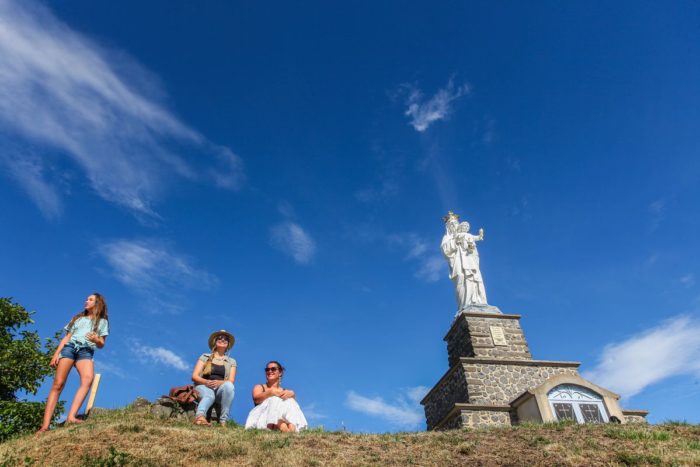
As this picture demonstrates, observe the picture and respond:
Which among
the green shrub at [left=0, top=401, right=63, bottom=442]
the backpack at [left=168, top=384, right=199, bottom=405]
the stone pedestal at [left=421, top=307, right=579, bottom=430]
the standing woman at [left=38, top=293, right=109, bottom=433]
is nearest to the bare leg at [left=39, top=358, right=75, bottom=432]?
the standing woman at [left=38, top=293, right=109, bottom=433]

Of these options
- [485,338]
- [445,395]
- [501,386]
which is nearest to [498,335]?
[485,338]

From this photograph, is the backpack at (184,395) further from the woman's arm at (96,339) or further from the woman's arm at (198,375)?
the woman's arm at (96,339)

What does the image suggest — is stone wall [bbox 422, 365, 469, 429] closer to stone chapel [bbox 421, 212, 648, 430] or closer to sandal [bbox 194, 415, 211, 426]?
stone chapel [bbox 421, 212, 648, 430]

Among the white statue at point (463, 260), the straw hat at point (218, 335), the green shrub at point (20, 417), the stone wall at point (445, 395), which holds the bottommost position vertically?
the green shrub at point (20, 417)

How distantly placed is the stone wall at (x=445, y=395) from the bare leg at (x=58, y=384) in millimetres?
9529

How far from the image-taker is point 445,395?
1407 centimetres

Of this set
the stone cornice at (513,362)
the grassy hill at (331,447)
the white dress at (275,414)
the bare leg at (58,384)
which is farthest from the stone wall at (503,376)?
the bare leg at (58,384)

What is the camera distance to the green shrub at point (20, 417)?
7564mm

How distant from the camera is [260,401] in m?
8.53

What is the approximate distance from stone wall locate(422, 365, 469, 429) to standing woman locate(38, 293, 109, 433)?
9.22 metres

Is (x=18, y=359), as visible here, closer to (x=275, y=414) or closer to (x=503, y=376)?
(x=275, y=414)

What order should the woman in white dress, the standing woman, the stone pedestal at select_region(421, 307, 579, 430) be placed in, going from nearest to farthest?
the standing woman < the woman in white dress < the stone pedestal at select_region(421, 307, 579, 430)

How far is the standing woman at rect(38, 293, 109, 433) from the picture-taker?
24.1 feet

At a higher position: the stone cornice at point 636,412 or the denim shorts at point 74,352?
the stone cornice at point 636,412
